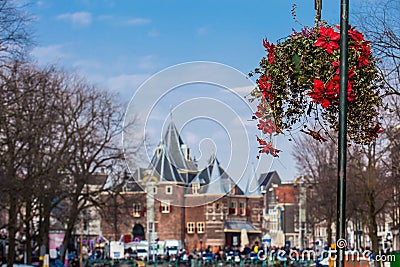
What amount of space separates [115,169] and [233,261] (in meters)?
12.1

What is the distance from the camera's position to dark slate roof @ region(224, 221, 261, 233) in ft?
318

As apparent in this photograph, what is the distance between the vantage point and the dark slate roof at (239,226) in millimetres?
96938

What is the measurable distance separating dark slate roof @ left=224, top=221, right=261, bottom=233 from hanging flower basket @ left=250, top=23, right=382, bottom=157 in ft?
290

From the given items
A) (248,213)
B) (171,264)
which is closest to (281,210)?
(248,213)

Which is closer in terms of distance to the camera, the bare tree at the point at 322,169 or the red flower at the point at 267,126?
the red flower at the point at 267,126

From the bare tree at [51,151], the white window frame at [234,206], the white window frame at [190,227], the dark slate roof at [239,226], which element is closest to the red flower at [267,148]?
the bare tree at [51,151]

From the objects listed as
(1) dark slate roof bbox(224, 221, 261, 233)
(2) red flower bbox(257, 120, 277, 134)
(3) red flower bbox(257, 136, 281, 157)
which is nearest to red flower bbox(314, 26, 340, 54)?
(2) red flower bbox(257, 120, 277, 134)

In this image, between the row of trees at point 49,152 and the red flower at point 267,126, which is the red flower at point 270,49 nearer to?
the red flower at point 267,126

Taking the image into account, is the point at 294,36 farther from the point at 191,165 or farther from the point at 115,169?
the point at 115,169

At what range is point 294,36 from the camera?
8.30 meters

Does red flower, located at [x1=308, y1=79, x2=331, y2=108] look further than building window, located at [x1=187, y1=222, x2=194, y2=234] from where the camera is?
No

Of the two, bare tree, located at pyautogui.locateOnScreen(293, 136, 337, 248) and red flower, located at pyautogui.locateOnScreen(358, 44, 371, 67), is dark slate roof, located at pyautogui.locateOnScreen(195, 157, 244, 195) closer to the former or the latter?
red flower, located at pyautogui.locateOnScreen(358, 44, 371, 67)

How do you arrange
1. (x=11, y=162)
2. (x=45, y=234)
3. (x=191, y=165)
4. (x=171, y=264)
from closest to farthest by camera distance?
(x=191, y=165) → (x=11, y=162) → (x=45, y=234) → (x=171, y=264)

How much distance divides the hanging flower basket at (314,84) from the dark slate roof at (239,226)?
290 feet
